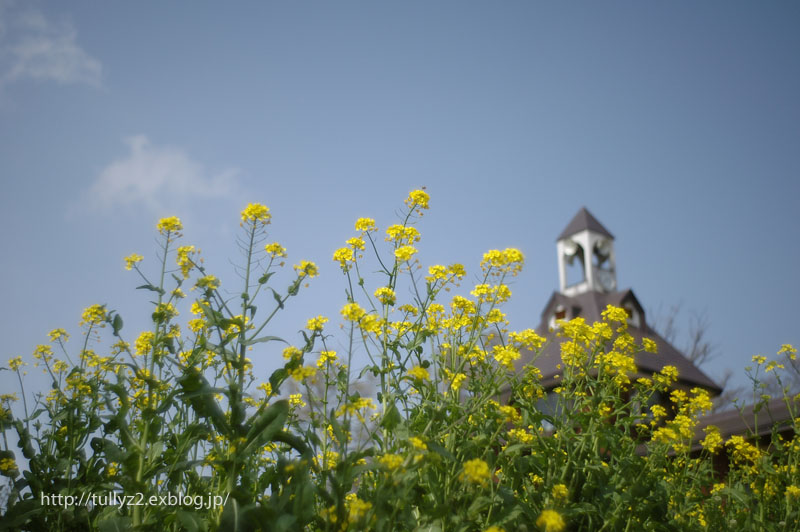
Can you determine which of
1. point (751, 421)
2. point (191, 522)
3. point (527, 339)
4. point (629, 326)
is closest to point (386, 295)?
point (527, 339)

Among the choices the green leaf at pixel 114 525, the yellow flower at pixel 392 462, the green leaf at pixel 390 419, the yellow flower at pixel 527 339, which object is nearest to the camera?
the yellow flower at pixel 392 462

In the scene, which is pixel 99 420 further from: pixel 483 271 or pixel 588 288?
pixel 588 288

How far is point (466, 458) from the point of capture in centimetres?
249

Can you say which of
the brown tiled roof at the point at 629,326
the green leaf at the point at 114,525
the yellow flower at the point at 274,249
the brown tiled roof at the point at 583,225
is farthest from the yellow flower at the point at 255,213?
the brown tiled roof at the point at 583,225

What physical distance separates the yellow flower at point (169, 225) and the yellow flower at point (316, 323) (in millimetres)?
770

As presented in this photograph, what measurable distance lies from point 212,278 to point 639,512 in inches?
83.5

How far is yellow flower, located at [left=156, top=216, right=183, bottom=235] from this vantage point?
271cm

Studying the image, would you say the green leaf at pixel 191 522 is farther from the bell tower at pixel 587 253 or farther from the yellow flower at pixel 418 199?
the bell tower at pixel 587 253

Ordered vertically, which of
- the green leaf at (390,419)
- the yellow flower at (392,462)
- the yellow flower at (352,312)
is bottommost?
the yellow flower at (392,462)

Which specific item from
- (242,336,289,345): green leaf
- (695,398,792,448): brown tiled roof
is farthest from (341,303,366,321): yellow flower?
(695,398,792,448): brown tiled roof

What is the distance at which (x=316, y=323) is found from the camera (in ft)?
8.45

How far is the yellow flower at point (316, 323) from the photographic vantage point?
255 cm

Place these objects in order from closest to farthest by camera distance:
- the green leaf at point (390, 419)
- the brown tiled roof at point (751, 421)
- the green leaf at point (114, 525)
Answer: the green leaf at point (390, 419)
the green leaf at point (114, 525)
the brown tiled roof at point (751, 421)

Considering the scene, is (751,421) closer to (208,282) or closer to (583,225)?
(208,282)
